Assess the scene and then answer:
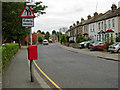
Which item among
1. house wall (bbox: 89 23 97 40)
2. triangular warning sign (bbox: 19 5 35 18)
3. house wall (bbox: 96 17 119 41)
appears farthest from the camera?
house wall (bbox: 89 23 97 40)

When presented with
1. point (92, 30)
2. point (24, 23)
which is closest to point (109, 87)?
point (24, 23)

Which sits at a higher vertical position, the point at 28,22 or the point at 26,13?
the point at 26,13

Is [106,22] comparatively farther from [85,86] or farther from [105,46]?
[85,86]

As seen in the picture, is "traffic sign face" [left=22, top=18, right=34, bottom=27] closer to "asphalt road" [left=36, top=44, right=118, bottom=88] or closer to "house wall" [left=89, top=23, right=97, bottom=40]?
"asphalt road" [left=36, top=44, right=118, bottom=88]

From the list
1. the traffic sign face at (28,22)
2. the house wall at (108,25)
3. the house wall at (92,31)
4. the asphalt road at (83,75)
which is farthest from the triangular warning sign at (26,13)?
the house wall at (92,31)

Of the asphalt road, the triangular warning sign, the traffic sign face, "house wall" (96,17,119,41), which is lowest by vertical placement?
the asphalt road

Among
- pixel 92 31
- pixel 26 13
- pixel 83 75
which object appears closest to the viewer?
pixel 26 13

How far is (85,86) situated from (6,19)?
34.6 feet

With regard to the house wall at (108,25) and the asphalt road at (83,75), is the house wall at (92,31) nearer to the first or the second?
the house wall at (108,25)

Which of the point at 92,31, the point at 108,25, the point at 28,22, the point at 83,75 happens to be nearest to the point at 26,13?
the point at 28,22

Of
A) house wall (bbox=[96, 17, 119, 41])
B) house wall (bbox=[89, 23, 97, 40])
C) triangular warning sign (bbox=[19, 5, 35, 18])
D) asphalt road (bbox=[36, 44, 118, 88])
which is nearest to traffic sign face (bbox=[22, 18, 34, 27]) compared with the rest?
triangular warning sign (bbox=[19, 5, 35, 18])

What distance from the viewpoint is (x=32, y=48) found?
7168mm

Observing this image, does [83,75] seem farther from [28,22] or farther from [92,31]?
[92,31]

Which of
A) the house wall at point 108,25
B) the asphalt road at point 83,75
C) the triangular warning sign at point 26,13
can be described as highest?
the house wall at point 108,25
